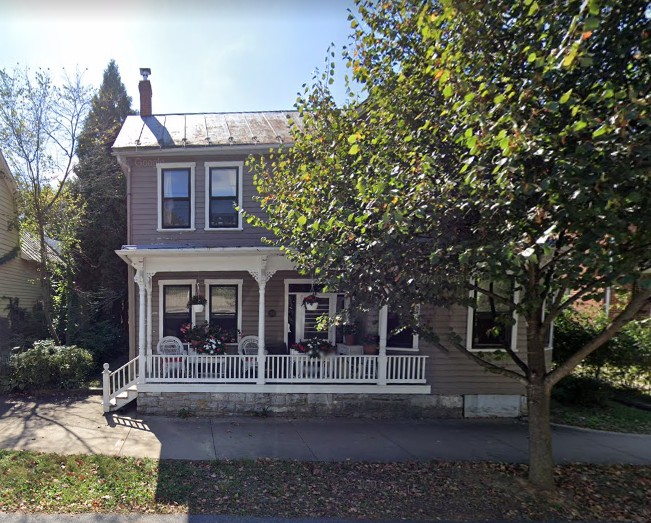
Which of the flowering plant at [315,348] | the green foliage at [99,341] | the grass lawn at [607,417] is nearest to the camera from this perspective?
the grass lawn at [607,417]

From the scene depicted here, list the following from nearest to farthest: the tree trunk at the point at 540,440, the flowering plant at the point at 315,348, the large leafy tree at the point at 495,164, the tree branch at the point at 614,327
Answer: the large leafy tree at the point at 495,164 → the tree branch at the point at 614,327 → the tree trunk at the point at 540,440 → the flowering plant at the point at 315,348

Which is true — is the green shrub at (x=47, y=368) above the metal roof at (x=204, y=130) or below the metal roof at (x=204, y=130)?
below

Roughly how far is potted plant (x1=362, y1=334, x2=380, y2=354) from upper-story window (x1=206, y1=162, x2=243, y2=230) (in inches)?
162

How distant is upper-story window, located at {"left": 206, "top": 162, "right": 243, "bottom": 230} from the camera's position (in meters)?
9.25

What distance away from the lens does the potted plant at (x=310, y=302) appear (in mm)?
8273

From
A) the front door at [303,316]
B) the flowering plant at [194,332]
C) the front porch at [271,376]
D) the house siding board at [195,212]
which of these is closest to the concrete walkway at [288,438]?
the front porch at [271,376]

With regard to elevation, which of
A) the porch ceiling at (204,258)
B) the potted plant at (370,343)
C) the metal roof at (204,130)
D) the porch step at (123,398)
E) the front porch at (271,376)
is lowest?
the porch step at (123,398)

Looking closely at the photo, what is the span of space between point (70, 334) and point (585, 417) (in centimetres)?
1368

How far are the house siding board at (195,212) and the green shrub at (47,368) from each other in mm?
3333

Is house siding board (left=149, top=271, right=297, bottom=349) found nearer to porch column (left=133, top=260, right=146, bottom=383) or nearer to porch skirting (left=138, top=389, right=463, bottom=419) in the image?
porch column (left=133, top=260, right=146, bottom=383)

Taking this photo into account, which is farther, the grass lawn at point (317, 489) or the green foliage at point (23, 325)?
the green foliage at point (23, 325)

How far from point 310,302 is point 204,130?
5.60m

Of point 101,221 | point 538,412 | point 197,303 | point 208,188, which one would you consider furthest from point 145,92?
point 538,412

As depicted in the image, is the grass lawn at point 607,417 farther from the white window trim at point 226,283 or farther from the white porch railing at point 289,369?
the white window trim at point 226,283
